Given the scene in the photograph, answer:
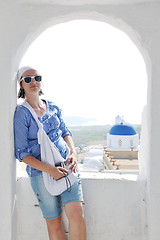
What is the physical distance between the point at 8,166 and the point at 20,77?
68 centimetres

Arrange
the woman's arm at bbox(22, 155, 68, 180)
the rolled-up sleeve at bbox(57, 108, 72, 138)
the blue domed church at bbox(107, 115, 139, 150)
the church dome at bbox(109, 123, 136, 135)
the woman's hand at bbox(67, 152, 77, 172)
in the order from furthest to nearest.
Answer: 1. the church dome at bbox(109, 123, 136, 135)
2. the blue domed church at bbox(107, 115, 139, 150)
3. the rolled-up sleeve at bbox(57, 108, 72, 138)
4. the woman's hand at bbox(67, 152, 77, 172)
5. the woman's arm at bbox(22, 155, 68, 180)

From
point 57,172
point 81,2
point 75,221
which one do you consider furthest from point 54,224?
point 81,2

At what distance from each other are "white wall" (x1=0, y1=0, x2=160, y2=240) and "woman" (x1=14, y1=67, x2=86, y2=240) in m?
0.10

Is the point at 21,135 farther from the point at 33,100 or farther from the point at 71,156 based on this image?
the point at 71,156

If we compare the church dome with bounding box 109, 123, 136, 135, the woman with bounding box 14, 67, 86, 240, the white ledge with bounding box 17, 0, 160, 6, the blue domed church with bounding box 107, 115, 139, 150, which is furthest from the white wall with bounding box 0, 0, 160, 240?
the church dome with bounding box 109, 123, 136, 135

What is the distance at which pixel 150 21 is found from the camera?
2039 mm

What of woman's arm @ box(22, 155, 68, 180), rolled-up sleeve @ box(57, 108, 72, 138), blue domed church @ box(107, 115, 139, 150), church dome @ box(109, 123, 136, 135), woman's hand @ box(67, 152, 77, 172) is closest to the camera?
woman's arm @ box(22, 155, 68, 180)

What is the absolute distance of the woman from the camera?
6.49ft

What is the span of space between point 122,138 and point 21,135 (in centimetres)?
1549

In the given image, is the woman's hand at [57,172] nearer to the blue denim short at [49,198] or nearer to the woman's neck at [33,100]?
the blue denim short at [49,198]

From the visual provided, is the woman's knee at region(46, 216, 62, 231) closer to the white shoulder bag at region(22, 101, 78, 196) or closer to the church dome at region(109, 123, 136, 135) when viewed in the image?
the white shoulder bag at region(22, 101, 78, 196)

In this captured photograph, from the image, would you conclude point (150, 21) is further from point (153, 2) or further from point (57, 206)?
point (57, 206)

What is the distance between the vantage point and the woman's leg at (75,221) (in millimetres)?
1969

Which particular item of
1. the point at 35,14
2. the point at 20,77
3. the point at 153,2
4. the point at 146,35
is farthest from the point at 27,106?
the point at 153,2
